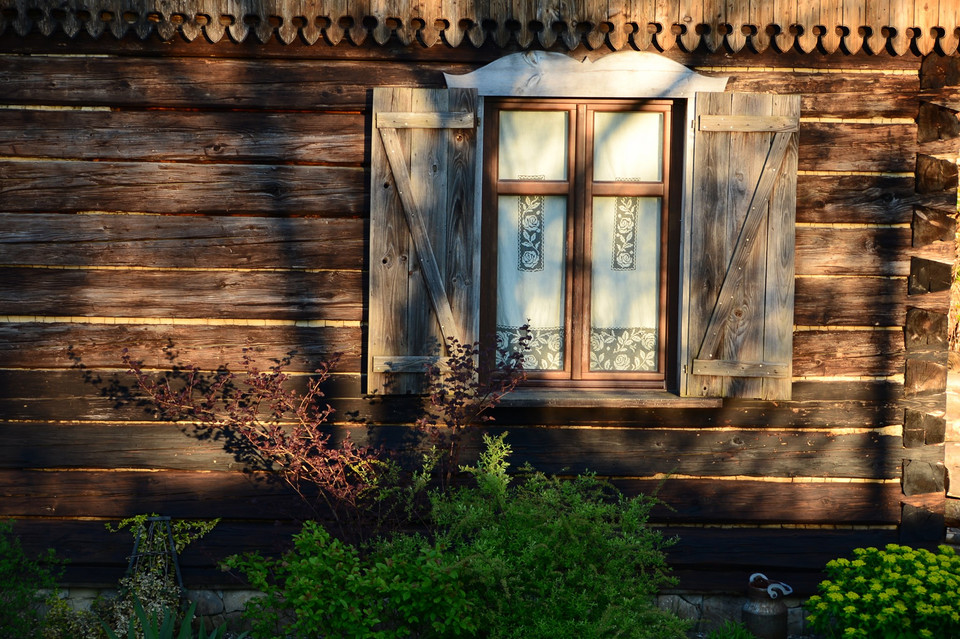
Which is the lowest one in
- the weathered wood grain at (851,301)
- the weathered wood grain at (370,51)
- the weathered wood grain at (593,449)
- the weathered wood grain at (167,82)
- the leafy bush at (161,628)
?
the leafy bush at (161,628)

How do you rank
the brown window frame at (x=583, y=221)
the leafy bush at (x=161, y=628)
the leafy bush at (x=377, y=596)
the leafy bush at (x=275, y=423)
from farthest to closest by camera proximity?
the brown window frame at (x=583, y=221)
the leafy bush at (x=275, y=423)
the leafy bush at (x=161, y=628)
the leafy bush at (x=377, y=596)

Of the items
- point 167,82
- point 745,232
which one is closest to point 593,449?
point 745,232

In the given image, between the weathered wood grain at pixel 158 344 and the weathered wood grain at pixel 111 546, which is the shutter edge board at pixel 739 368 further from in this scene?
the weathered wood grain at pixel 111 546

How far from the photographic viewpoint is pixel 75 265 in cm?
459

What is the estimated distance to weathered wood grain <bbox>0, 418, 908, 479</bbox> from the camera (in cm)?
466

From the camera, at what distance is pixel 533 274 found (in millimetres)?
4746

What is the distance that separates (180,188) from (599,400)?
2.42m

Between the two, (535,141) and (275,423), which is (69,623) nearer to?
(275,423)

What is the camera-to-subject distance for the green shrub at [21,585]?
406cm

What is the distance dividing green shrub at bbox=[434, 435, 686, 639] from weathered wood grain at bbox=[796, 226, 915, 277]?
5.48 feet

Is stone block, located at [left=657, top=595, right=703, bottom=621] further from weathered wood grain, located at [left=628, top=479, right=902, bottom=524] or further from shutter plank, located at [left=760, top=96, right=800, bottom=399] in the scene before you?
shutter plank, located at [left=760, top=96, right=800, bottom=399]

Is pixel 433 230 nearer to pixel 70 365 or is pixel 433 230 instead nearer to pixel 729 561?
pixel 70 365

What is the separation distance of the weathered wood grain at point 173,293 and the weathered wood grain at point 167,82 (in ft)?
2.87

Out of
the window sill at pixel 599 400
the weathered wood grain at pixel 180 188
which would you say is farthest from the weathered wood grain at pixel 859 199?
the weathered wood grain at pixel 180 188
